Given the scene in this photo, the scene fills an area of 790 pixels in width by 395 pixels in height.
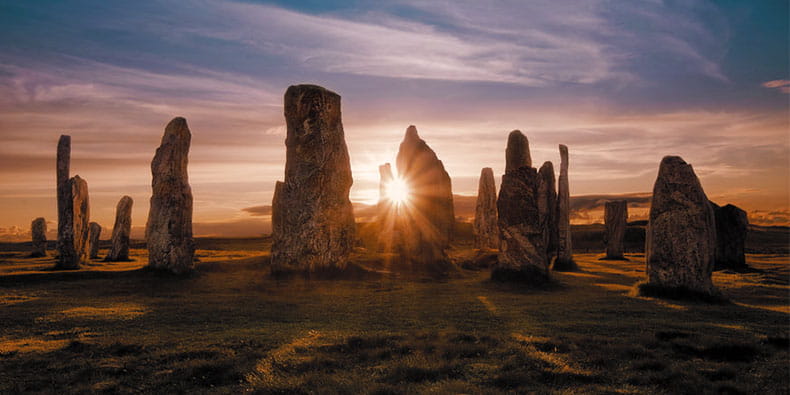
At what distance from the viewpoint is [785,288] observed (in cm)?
1894

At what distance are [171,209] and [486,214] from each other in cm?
2376

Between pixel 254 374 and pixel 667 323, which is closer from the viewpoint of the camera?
pixel 254 374

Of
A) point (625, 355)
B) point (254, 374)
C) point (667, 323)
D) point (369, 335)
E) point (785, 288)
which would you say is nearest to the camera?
point (254, 374)

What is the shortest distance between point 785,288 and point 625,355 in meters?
14.6

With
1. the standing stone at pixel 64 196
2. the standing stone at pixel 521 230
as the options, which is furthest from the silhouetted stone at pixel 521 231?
the standing stone at pixel 64 196

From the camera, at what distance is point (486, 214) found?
124ft

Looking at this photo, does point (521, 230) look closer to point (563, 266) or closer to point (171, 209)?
point (563, 266)

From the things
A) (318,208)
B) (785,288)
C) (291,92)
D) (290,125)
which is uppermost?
(291,92)

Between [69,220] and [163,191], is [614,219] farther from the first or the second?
[69,220]

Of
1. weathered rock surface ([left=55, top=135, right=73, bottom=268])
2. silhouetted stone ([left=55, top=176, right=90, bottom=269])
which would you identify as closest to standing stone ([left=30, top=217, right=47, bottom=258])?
silhouetted stone ([left=55, top=176, right=90, bottom=269])

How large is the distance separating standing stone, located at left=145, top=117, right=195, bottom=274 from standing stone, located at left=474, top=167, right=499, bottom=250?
2252 centimetres

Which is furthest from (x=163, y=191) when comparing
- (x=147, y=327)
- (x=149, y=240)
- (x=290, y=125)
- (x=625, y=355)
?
(x=625, y=355)

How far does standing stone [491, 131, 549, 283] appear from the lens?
64.5 ft

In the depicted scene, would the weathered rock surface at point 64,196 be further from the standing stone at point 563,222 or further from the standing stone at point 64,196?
the standing stone at point 563,222
